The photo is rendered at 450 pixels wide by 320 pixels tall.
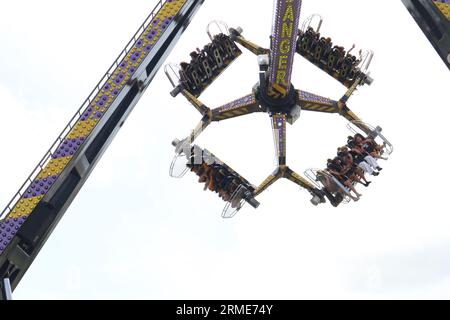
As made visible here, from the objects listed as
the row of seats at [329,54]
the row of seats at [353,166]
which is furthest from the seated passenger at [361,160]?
the row of seats at [329,54]

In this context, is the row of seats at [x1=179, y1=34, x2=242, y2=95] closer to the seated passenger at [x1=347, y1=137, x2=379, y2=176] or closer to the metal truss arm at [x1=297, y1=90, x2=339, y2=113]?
the metal truss arm at [x1=297, y1=90, x2=339, y2=113]

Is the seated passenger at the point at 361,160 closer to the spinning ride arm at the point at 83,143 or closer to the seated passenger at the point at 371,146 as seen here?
the seated passenger at the point at 371,146

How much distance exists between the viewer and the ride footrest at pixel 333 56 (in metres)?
21.5

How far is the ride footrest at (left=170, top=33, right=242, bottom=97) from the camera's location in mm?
21047

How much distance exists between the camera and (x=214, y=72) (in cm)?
2139

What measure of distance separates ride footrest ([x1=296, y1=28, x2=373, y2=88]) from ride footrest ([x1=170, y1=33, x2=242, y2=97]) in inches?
75.9

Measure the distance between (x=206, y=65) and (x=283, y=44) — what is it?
4048mm

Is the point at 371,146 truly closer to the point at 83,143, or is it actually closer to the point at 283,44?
the point at 283,44

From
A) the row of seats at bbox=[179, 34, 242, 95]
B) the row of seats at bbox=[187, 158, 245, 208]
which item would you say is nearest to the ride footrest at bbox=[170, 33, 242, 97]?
the row of seats at bbox=[179, 34, 242, 95]

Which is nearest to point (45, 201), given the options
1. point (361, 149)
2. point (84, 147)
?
point (84, 147)

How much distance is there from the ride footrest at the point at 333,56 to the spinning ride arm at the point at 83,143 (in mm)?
3064

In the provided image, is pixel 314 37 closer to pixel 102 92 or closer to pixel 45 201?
pixel 102 92

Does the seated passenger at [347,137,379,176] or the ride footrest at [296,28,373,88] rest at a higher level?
the ride footrest at [296,28,373,88]

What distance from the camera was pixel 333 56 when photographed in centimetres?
2161
